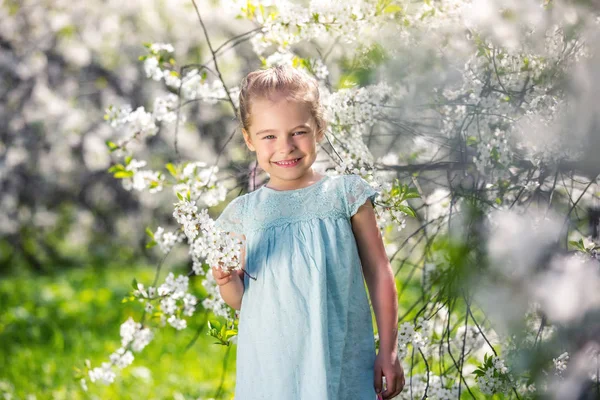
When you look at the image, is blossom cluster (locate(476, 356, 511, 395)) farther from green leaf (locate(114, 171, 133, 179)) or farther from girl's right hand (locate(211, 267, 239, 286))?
green leaf (locate(114, 171, 133, 179))

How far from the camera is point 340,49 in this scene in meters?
2.60

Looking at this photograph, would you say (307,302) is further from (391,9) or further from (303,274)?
(391,9)

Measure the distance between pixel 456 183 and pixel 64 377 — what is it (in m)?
2.26

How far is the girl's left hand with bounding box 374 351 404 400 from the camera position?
155 cm

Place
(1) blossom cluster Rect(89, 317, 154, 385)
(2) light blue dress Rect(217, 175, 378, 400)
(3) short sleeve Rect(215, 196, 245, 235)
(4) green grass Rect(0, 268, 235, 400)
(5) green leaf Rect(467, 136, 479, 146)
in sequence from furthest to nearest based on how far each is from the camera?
(4) green grass Rect(0, 268, 235, 400) < (1) blossom cluster Rect(89, 317, 154, 385) < (5) green leaf Rect(467, 136, 479, 146) < (3) short sleeve Rect(215, 196, 245, 235) < (2) light blue dress Rect(217, 175, 378, 400)

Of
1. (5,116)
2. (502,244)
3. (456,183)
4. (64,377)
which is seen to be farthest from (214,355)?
(5,116)

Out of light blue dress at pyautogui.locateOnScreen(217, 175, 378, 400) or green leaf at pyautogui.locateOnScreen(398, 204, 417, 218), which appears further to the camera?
green leaf at pyautogui.locateOnScreen(398, 204, 417, 218)

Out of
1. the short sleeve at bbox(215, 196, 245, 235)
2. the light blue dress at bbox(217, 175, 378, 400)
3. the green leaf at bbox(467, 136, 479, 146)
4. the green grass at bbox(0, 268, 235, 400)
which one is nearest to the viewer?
the light blue dress at bbox(217, 175, 378, 400)

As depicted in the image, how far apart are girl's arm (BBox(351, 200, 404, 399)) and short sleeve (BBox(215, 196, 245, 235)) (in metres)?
0.27

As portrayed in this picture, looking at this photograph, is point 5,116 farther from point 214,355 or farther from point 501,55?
point 501,55

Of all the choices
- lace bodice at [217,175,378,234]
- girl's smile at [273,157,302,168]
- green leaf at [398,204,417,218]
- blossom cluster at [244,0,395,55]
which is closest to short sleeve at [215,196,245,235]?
lace bodice at [217,175,378,234]

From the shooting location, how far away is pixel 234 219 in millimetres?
1704

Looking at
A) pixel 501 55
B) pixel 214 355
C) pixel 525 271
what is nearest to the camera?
pixel 525 271

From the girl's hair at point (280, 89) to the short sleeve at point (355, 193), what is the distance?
14 cm
